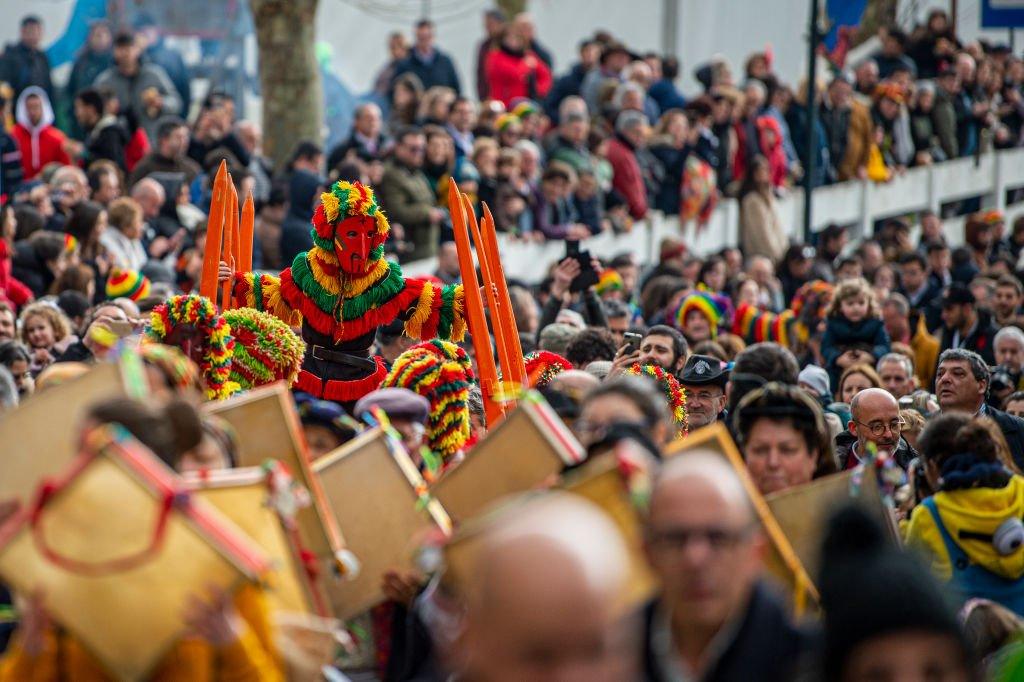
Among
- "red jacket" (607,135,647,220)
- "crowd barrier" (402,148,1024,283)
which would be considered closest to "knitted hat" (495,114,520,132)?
"red jacket" (607,135,647,220)

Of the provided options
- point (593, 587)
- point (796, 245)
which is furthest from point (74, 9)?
point (593, 587)

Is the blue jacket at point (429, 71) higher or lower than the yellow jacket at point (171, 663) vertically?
higher

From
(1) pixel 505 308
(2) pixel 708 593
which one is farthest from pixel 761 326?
(2) pixel 708 593

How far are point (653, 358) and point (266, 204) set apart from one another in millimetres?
5732

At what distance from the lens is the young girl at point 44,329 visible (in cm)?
958

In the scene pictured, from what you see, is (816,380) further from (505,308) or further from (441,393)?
(441,393)

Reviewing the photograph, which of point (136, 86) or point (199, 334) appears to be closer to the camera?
point (199, 334)

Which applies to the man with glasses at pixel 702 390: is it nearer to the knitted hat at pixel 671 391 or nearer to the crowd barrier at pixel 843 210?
the knitted hat at pixel 671 391

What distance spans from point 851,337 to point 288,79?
655 cm

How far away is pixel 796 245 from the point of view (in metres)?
16.4

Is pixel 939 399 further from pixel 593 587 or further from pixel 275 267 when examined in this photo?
pixel 593 587

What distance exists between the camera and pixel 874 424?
7711 mm

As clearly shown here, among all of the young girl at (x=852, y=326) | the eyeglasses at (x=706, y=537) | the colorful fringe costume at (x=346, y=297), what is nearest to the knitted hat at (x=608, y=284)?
the young girl at (x=852, y=326)

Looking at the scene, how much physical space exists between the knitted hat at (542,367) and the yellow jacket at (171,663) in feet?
13.2
